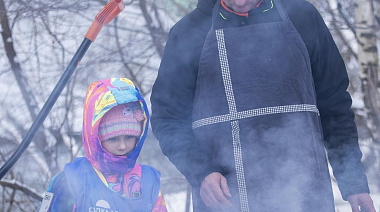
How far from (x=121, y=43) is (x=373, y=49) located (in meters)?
1.86

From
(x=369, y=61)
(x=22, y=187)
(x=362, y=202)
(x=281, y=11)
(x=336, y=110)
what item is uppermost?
(x=281, y=11)

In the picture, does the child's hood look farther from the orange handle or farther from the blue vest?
the orange handle

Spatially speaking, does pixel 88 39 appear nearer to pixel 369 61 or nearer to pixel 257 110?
pixel 257 110

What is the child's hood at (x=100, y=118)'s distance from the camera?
1.86m

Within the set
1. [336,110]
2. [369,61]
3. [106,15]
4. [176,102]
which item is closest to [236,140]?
[176,102]

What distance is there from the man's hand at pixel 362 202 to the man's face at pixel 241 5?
2.16 feet

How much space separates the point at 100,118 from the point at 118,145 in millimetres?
111

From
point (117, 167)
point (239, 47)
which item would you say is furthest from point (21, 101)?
point (239, 47)

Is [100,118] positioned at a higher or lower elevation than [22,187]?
higher

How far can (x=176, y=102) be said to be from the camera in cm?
180

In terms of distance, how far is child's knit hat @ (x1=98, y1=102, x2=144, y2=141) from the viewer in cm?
189

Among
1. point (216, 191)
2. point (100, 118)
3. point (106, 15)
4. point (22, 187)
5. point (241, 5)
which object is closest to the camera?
point (216, 191)

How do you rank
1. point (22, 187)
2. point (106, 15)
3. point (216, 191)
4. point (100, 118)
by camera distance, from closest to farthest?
point (216, 191) → point (100, 118) → point (106, 15) → point (22, 187)

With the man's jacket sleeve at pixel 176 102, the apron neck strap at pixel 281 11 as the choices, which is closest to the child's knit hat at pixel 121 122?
the man's jacket sleeve at pixel 176 102
